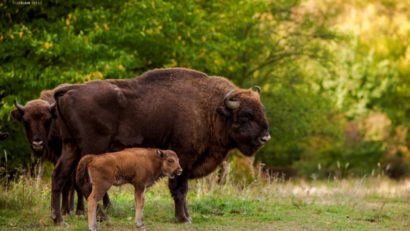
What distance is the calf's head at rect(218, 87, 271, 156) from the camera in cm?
1205

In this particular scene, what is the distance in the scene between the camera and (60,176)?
11.3 meters

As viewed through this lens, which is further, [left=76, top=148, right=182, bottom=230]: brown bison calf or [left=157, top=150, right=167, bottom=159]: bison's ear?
[left=157, top=150, right=167, bottom=159]: bison's ear

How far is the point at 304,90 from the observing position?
36.9m

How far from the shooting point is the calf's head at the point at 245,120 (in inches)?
474

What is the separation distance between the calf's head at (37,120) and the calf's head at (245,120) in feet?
9.38

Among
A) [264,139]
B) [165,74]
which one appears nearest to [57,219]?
[165,74]

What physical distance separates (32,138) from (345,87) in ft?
137

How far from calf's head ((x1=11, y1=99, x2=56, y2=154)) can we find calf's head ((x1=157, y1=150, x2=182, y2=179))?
2.23 m

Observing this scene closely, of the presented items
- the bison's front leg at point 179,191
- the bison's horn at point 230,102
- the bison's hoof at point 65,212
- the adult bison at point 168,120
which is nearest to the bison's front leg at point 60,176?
the adult bison at point 168,120

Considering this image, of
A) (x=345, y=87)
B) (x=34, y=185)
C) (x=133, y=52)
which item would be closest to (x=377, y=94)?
(x=345, y=87)

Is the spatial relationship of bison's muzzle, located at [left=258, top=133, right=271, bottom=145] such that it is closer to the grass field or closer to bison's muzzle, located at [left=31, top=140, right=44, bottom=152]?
the grass field

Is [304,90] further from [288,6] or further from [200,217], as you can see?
[200,217]

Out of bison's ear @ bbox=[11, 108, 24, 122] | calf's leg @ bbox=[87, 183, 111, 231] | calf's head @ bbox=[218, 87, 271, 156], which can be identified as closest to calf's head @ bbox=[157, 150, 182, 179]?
calf's leg @ bbox=[87, 183, 111, 231]

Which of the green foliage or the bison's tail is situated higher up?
the green foliage
